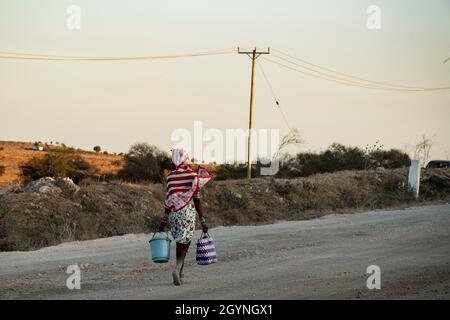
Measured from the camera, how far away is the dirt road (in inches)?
528

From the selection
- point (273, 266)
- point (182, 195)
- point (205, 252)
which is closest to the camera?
point (182, 195)

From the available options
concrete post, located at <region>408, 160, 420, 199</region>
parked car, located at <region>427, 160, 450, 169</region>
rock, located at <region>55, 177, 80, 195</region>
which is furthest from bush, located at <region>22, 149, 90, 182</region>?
parked car, located at <region>427, 160, 450, 169</region>

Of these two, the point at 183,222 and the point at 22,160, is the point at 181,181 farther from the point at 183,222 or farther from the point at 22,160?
the point at 22,160

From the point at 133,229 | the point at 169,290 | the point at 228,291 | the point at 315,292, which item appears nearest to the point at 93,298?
the point at 169,290

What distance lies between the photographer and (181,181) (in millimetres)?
13977

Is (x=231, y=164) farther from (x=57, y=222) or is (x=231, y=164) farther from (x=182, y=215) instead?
(x=182, y=215)

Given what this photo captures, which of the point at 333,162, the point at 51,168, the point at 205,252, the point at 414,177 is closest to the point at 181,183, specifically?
the point at 205,252

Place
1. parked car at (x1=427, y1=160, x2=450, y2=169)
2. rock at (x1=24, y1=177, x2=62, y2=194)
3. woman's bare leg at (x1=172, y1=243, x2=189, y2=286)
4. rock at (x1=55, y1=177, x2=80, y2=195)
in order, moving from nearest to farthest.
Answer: woman's bare leg at (x1=172, y1=243, x2=189, y2=286)
rock at (x1=24, y1=177, x2=62, y2=194)
rock at (x1=55, y1=177, x2=80, y2=195)
parked car at (x1=427, y1=160, x2=450, y2=169)

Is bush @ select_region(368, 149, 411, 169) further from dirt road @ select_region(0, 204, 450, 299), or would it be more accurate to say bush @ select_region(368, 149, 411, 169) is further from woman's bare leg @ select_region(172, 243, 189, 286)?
woman's bare leg @ select_region(172, 243, 189, 286)

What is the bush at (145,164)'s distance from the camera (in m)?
52.5

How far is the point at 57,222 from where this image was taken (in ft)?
94.7

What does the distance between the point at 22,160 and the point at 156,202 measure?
28.7 metres

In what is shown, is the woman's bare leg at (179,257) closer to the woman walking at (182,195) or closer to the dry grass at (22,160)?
the woman walking at (182,195)
